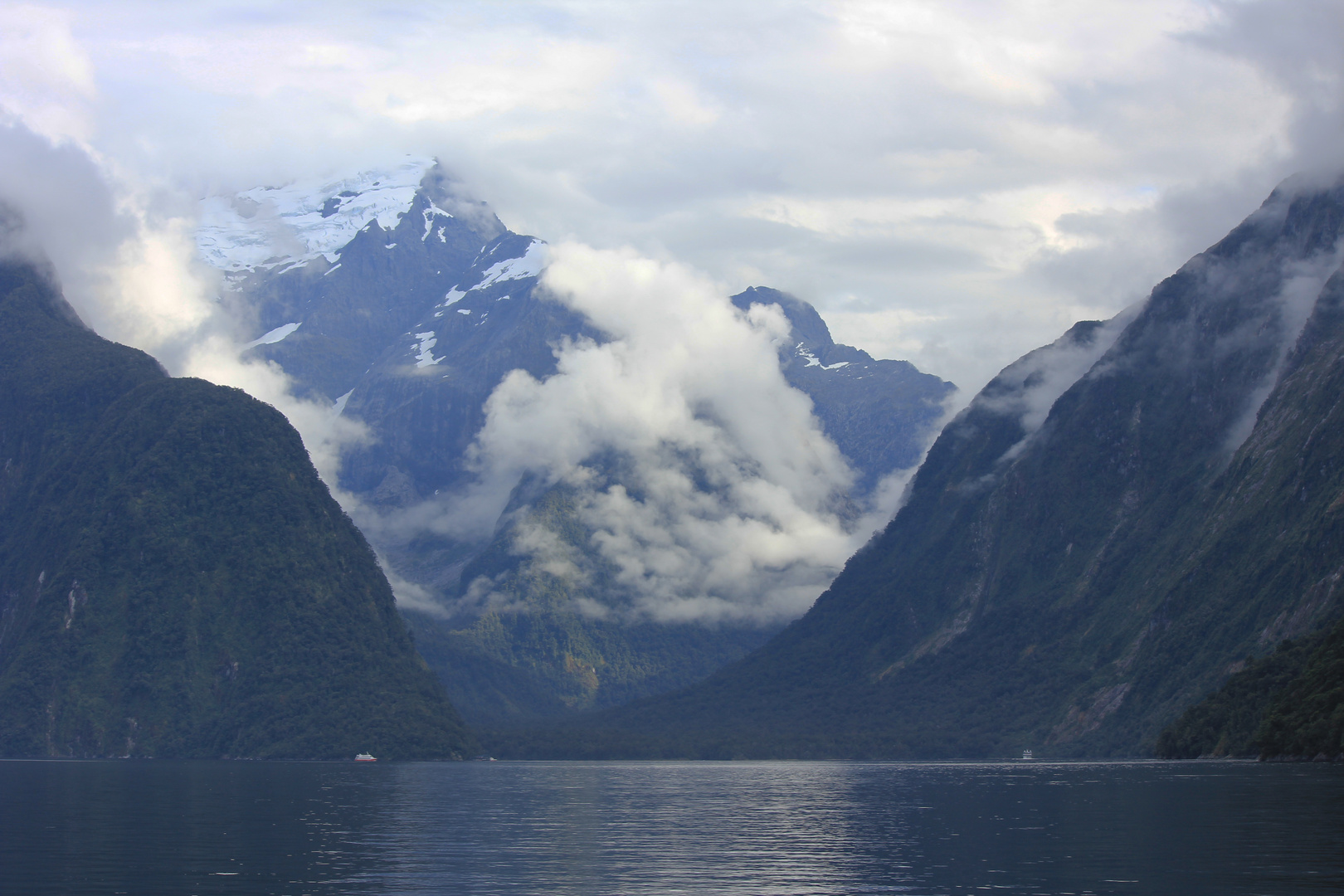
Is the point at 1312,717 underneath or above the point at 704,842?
above

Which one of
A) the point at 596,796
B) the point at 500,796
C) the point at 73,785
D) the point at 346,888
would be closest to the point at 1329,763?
the point at 596,796

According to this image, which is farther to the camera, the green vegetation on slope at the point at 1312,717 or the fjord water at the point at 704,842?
the green vegetation on slope at the point at 1312,717

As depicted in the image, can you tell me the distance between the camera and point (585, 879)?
279 feet

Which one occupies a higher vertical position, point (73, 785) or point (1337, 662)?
point (1337, 662)

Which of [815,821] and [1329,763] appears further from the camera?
[1329,763]

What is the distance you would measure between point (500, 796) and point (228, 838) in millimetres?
78535

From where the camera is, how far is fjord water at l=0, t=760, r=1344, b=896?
79.6 m

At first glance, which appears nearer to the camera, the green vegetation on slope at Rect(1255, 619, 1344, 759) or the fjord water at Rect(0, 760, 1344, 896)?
the fjord water at Rect(0, 760, 1344, 896)

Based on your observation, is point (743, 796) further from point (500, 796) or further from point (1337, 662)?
point (1337, 662)

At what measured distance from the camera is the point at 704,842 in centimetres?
10975

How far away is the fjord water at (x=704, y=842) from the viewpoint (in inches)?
3132

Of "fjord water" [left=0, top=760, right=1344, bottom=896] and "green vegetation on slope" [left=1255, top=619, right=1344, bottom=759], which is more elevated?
"green vegetation on slope" [left=1255, top=619, right=1344, bottom=759]

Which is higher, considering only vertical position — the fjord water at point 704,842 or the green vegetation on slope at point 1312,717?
the green vegetation on slope at point 1312,717

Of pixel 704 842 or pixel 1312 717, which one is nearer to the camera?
pixel 704 842
